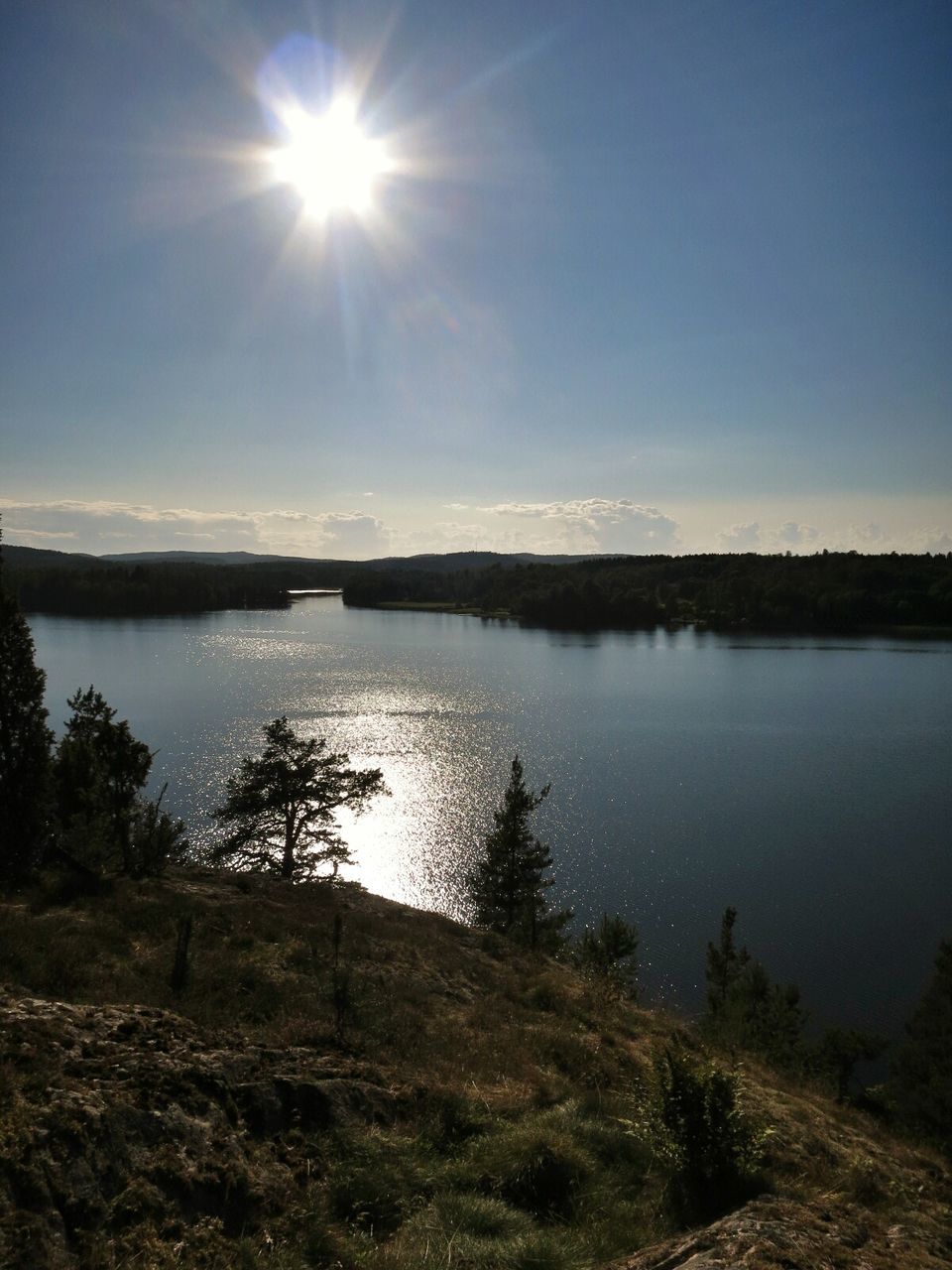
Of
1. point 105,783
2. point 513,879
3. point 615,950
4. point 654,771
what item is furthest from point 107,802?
point 654,771

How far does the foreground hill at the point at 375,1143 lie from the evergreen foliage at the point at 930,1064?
14011mm

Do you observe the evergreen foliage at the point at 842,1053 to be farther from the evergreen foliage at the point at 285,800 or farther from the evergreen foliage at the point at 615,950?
the evergreen foliage at the point at 285,800

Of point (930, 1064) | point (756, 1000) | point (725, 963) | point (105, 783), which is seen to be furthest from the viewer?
point (725, 963)

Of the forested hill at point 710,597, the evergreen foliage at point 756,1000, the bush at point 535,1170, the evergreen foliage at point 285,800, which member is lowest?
the evergreen foliage at point 756,1000

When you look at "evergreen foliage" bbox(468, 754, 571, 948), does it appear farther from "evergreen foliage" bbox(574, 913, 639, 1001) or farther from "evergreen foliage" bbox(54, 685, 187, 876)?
"evergreen foliage" bbox(54, 685, 187, 876)

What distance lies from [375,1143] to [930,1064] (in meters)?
23.3

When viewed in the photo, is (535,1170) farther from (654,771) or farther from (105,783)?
(654,771)

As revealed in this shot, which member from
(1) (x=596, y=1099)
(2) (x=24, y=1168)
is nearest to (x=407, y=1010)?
(1) (x=596, y=1099)

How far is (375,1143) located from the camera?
20.5 feet

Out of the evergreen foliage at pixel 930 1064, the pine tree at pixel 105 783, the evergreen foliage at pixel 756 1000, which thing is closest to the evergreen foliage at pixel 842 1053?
the evergreen foliage at pixel 756 1000

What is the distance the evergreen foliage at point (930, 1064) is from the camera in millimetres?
20844

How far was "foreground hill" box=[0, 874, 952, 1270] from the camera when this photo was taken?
4695 millimetres

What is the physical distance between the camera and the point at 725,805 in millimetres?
46656

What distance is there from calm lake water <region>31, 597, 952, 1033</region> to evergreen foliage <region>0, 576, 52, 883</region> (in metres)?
21.0
